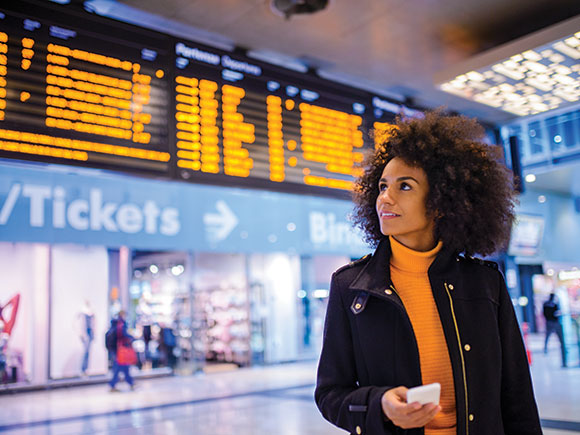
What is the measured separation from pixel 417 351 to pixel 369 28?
146 inches

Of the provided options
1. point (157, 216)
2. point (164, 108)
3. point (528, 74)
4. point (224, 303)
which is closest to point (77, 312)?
point (157, 216)

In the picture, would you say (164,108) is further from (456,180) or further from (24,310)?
(24,310)

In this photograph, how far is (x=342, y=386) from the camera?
1642mm

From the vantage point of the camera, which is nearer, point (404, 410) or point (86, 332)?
point (404, 410)

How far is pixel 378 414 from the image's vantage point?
56.5 inches

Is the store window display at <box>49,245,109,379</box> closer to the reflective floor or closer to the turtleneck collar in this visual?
the reflective floor

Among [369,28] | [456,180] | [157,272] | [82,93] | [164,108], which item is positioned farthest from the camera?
[157,272]

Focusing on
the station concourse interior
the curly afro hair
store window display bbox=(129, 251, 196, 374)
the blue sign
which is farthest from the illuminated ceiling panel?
store window display bbox=(129, 251, 196, 374)

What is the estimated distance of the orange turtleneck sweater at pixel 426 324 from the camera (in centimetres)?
155

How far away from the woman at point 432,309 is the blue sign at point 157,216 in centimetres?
720

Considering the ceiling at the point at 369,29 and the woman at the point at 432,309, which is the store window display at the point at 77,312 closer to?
the ceiling at the point at 369,29

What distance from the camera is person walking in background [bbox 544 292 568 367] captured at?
6.77 m

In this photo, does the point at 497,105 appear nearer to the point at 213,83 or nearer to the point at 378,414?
the point at 213,83

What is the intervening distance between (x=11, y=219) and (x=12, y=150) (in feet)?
25.5
